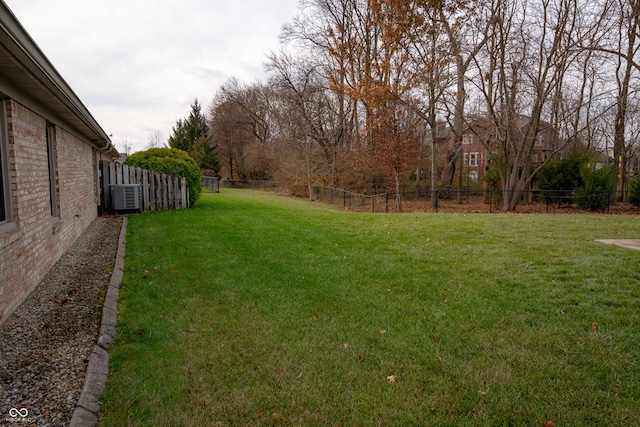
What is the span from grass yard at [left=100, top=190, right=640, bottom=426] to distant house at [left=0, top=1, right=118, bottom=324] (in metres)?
1.14

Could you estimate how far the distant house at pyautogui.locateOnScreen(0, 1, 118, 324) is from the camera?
375cm

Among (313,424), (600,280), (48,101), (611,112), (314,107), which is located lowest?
(313,424)

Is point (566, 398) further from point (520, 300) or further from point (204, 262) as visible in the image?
point (204, 262)

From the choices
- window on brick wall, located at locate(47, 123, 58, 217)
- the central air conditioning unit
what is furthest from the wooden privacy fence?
window on brick wall, located at locate(47, 123, 58, 217)

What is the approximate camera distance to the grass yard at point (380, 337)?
2.62 metres

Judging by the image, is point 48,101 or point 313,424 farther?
point 48,101

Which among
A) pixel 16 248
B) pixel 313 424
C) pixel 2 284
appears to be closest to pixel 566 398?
pixel 313 424

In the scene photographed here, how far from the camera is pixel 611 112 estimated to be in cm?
1916

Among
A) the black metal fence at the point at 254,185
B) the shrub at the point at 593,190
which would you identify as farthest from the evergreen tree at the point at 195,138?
the shrub at the point at 593,190

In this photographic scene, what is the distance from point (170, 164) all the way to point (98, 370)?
11855 millimetres

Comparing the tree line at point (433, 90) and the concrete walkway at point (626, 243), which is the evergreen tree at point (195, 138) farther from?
the concrete walkway at point (626, 243)

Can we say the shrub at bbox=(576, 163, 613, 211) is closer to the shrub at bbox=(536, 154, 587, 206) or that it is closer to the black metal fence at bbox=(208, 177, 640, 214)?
the black metal fence at bbox=(208, 177, 640, 214)

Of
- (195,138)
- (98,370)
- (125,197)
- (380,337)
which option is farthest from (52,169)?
(195,138)

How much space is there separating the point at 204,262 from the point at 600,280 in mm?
5632
